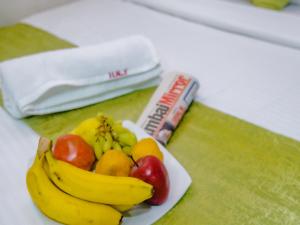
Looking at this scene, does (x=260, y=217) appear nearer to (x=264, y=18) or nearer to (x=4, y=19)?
(x=264, y=18)

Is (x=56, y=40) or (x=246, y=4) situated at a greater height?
(x=246, y=4)

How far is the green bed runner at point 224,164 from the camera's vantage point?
66 centimetres

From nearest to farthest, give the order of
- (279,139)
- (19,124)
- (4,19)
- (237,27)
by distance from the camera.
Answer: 1. (279,139)
2. (19,124)
3. (237,27)
4. (4,19)

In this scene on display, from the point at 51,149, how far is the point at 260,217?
1.26ft

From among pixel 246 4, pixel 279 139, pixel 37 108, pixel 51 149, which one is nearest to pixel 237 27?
pixel 246 4

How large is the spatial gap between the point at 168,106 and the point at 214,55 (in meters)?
0.40

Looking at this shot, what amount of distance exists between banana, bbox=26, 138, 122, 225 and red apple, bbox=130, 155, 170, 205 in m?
0.07

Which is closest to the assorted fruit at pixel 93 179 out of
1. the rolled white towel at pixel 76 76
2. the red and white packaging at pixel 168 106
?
the red and white packaging at pixel 168 106

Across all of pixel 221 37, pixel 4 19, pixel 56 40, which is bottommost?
pixel 4 19

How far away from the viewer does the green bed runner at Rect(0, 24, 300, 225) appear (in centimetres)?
66

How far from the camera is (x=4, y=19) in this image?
192 cm

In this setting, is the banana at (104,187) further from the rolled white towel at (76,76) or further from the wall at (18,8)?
the wall at (18,8)

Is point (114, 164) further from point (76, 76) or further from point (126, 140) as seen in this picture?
point (76, 76)

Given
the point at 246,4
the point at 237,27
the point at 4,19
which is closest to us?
the point at 237,27
